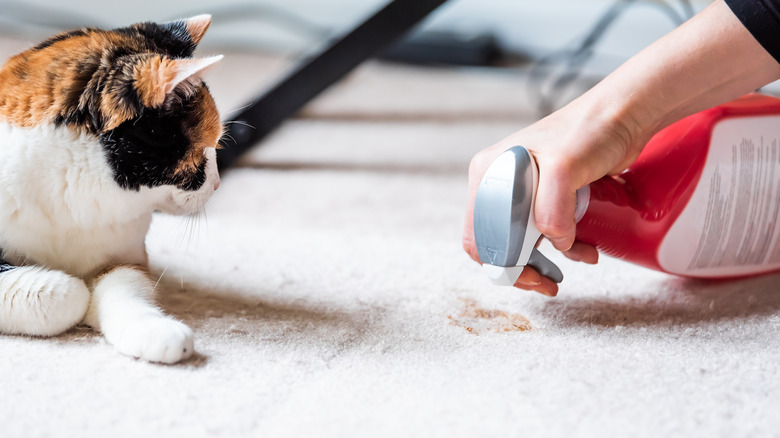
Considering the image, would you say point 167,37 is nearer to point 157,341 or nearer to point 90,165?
point 90,165

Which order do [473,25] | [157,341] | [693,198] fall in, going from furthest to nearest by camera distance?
[473,25] → [693,198] → [157,341]

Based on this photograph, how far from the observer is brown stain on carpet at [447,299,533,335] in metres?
0.66

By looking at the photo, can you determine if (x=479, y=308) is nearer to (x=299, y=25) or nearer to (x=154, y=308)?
(x=154, y=308)

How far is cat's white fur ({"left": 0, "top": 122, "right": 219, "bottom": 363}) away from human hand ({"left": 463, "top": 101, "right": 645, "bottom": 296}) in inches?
11.9

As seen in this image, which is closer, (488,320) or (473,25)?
(488,320)

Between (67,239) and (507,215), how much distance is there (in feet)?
1.36

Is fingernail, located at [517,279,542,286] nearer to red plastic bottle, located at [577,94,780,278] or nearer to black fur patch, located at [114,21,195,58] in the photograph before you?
red plastic bottle, located at [577,94,780,278]

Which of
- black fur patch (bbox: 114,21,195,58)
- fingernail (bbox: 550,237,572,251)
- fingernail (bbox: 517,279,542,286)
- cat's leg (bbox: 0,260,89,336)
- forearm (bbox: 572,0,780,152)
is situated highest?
forearm (bbox: 572,0,780,152)

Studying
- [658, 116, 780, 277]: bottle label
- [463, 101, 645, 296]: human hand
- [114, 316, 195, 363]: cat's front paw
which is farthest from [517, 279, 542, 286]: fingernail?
[114, 316, 195, 363]: cat's front paw

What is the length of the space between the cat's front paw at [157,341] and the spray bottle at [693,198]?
1.04 ft

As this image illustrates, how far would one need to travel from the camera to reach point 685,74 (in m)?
0.60

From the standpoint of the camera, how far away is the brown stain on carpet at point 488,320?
659 millimetres

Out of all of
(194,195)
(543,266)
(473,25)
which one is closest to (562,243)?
(543,266)

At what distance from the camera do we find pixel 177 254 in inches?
33.8
